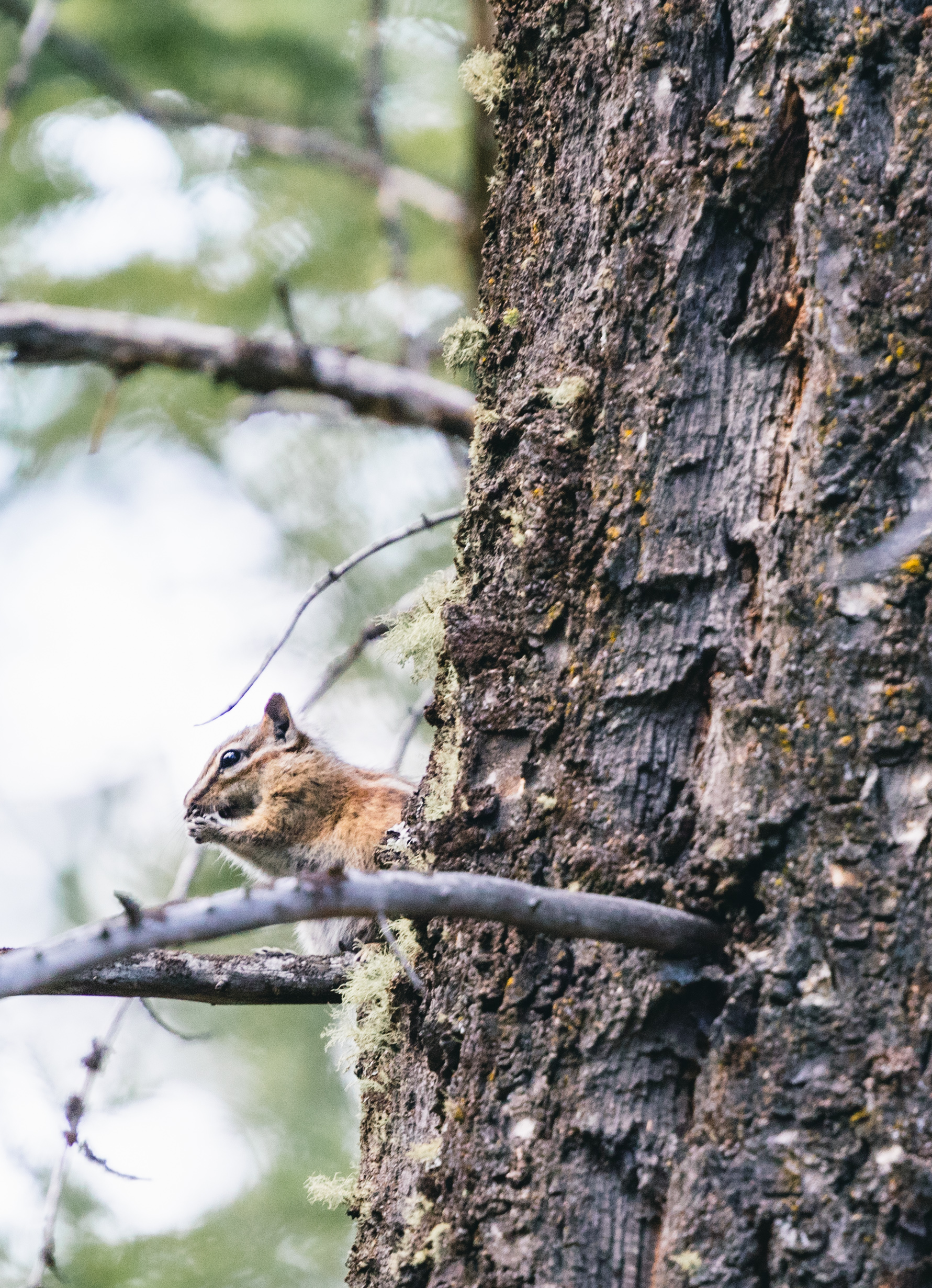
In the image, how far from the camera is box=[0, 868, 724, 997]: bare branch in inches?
38.7

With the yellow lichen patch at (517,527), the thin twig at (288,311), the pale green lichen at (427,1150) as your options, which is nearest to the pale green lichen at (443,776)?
the yellow lichen patch at (517,527)

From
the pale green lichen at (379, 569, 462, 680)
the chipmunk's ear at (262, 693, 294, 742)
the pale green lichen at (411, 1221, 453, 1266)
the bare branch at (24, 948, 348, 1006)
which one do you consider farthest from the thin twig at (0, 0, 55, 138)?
the pale green lichen at (411, 1221, 453, 1266)

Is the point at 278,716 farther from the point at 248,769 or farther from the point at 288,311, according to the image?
the point at 288,311

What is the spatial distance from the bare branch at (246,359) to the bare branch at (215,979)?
2.24 meters

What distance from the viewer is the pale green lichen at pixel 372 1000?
1766 millimetres

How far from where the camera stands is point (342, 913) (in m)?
1.04

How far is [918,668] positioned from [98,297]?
4363mm

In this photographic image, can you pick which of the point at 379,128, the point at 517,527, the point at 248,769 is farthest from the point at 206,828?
the point at 379,128

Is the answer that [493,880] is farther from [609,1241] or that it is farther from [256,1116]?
[256,1116]

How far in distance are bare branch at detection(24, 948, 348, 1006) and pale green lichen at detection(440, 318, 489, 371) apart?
100cm

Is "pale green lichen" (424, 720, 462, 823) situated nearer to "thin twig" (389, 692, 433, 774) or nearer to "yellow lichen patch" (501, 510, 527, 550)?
"yellow lichen patch" (501, 510, 527, 550)

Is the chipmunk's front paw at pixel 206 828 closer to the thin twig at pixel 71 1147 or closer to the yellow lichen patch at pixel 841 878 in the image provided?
the thin twig at pixel 71 1147

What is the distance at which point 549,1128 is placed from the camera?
1.37 m

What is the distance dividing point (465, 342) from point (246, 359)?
2160mm
